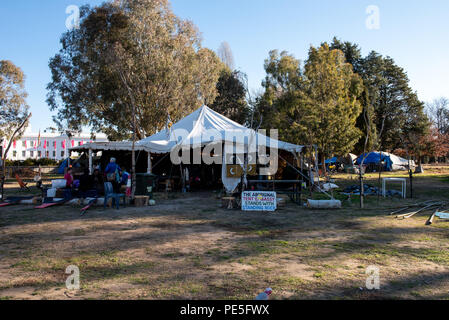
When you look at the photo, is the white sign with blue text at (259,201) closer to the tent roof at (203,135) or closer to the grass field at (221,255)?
the grass field at (221,255)

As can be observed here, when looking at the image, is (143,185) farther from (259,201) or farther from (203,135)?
(259,201)

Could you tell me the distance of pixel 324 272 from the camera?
13.2 feet

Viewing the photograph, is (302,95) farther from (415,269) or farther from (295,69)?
(415,269)

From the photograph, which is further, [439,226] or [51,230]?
[439,226]

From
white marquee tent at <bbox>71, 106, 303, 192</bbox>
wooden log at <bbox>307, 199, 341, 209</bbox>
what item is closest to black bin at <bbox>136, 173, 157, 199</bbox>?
white marquee tent at <bbox>71, 106, 303, 192</bbox>

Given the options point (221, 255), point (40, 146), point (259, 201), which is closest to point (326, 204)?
point (259, 201)

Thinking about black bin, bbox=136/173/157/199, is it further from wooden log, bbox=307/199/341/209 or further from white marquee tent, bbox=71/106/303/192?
wooden log, bbox=307/199/341/209

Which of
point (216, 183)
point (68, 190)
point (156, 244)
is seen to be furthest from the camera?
point (216, 183)

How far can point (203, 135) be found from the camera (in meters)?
14.2

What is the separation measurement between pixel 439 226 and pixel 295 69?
2585 cm

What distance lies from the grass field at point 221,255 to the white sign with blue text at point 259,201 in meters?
0.81

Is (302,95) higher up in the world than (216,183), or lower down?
higher up

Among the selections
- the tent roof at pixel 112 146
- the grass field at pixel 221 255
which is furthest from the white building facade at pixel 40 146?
the grass field at pixel 221 255
